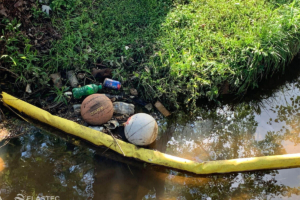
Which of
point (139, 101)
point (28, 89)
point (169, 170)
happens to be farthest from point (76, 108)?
point (169, 170)

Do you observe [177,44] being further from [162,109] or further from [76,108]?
[76,108]

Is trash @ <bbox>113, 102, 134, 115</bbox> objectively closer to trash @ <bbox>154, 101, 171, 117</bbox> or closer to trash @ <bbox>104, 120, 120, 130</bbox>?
trash @ <bbox>104, 120, 120, 130</bbox>

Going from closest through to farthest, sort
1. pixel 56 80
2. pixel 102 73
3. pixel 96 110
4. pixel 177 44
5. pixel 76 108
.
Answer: pixel 96 110
pixel 76 108
pixel 56 80
pixel 102 73
pixel 177 44

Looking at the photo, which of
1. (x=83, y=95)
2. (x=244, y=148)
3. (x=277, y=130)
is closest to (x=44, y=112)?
(x=83, y=95)

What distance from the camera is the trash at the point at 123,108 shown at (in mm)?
3562

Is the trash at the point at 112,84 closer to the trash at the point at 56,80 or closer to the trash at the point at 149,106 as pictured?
the trash at the point at 149,106

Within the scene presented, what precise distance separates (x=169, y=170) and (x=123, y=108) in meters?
1.15

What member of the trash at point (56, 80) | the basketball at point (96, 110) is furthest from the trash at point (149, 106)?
the trash at point (56, 80)

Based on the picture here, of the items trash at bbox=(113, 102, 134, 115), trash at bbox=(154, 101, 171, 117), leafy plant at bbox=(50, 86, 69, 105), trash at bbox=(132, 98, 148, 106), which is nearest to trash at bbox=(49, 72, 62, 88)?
leafy plant at bbox=(50, 86, 69, 105)

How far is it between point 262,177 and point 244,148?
463 mm

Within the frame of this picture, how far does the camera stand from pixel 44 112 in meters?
3.30

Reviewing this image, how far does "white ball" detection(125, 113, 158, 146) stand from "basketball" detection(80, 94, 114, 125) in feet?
1.34

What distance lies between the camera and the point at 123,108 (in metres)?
3.57

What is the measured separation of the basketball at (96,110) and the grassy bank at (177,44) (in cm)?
73
